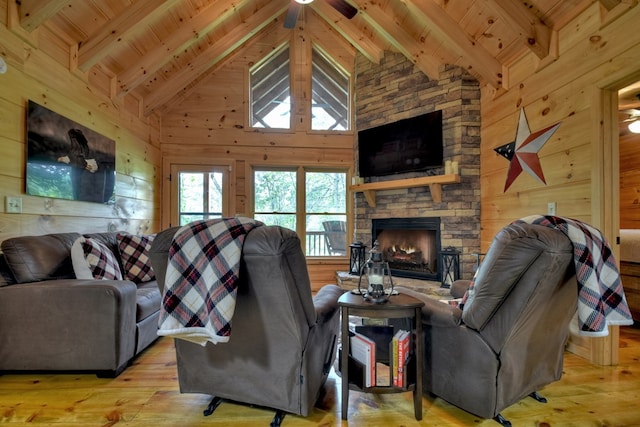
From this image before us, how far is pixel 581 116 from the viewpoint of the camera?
2.43 metres

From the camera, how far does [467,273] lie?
12.3 ft

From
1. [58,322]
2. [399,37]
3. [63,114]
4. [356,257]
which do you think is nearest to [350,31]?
[399,37]

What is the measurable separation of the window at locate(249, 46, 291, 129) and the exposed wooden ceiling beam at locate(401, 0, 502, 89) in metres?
2.38

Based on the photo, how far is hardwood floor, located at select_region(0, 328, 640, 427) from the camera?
1.63 m

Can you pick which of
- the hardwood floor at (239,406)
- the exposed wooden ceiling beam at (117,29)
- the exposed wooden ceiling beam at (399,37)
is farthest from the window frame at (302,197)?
the hardwood floor at (239,406)

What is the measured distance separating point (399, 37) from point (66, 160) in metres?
3.78

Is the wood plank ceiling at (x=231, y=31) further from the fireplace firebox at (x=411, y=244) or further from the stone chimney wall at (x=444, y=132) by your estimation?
the fireplace firebox at (x=411, y=244)

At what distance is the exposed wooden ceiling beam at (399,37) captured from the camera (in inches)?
144

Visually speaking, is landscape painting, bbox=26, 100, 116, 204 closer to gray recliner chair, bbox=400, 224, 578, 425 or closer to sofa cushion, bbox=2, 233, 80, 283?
sofa cushion, bbox=2, 233, 80, 283

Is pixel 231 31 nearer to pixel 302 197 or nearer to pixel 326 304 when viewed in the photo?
pixel 302 197

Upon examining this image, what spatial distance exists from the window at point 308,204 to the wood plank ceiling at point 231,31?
1.85m

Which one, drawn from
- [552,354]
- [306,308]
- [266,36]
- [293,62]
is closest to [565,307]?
[552,354]

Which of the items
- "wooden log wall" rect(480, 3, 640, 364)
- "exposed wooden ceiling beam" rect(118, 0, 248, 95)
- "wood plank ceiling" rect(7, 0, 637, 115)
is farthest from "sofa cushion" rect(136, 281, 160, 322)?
"wooden log wall" rect(480, 3, 640, 364)

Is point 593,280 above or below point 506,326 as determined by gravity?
above
